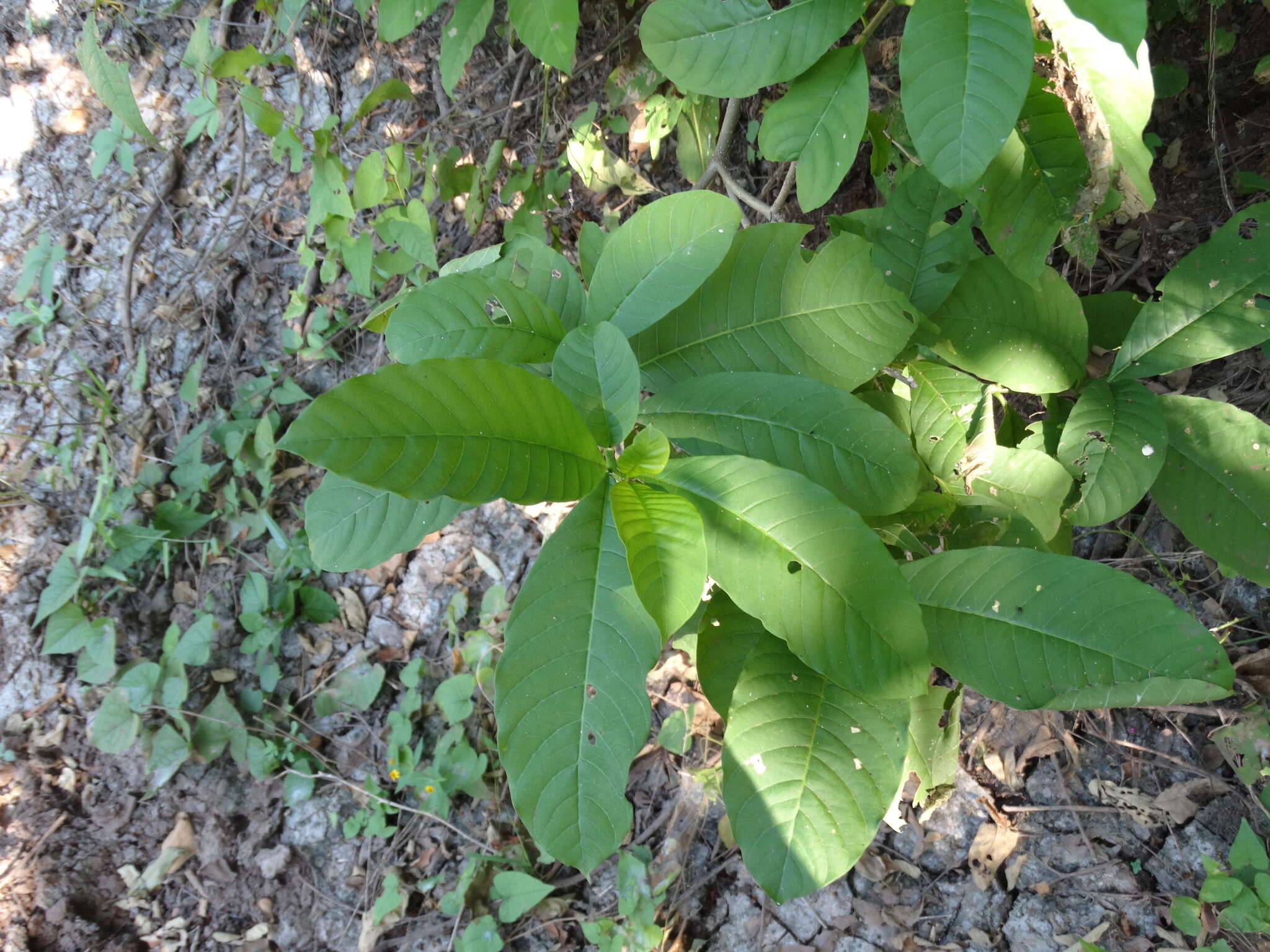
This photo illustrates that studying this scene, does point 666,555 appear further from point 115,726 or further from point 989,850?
point 115,726

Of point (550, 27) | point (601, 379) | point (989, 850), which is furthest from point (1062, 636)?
point (550, 27)

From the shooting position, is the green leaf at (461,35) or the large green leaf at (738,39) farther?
the green leaf at (461,35)

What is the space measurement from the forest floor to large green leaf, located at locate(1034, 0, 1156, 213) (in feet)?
2.80

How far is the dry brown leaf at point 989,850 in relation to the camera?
1.97 metres

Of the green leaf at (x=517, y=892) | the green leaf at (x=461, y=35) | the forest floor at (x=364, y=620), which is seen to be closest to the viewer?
the forest floor at (x=364, y=620)

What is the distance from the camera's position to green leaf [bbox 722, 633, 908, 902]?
1120 mm

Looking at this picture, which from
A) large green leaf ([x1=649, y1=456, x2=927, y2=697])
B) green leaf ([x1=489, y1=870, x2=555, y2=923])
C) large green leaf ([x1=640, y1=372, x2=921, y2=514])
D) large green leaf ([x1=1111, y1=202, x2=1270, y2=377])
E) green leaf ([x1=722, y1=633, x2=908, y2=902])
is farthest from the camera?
green leaf ([x1=489, y1=870, x2=555, y2=923])

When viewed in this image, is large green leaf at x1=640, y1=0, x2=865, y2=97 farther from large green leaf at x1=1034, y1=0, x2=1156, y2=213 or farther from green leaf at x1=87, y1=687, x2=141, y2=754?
green leaf at x1=87, y1=687, x2=141, y2=754

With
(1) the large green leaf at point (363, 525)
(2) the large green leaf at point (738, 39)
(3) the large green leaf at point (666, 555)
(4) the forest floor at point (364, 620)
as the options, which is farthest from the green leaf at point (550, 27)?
(3) the large green leaf at point (666, 555)

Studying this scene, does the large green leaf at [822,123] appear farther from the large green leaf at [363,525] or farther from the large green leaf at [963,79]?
the large green leaf at [363,525]

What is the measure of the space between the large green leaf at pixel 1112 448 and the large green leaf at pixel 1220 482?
80 millimetres

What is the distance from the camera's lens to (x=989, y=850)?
1.99m

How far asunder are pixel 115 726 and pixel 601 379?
2833 mm

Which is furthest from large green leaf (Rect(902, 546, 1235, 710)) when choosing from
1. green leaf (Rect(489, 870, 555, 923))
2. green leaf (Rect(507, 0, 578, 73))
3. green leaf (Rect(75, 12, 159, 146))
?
green leaf (Rect(75, 12, 159, 146))
